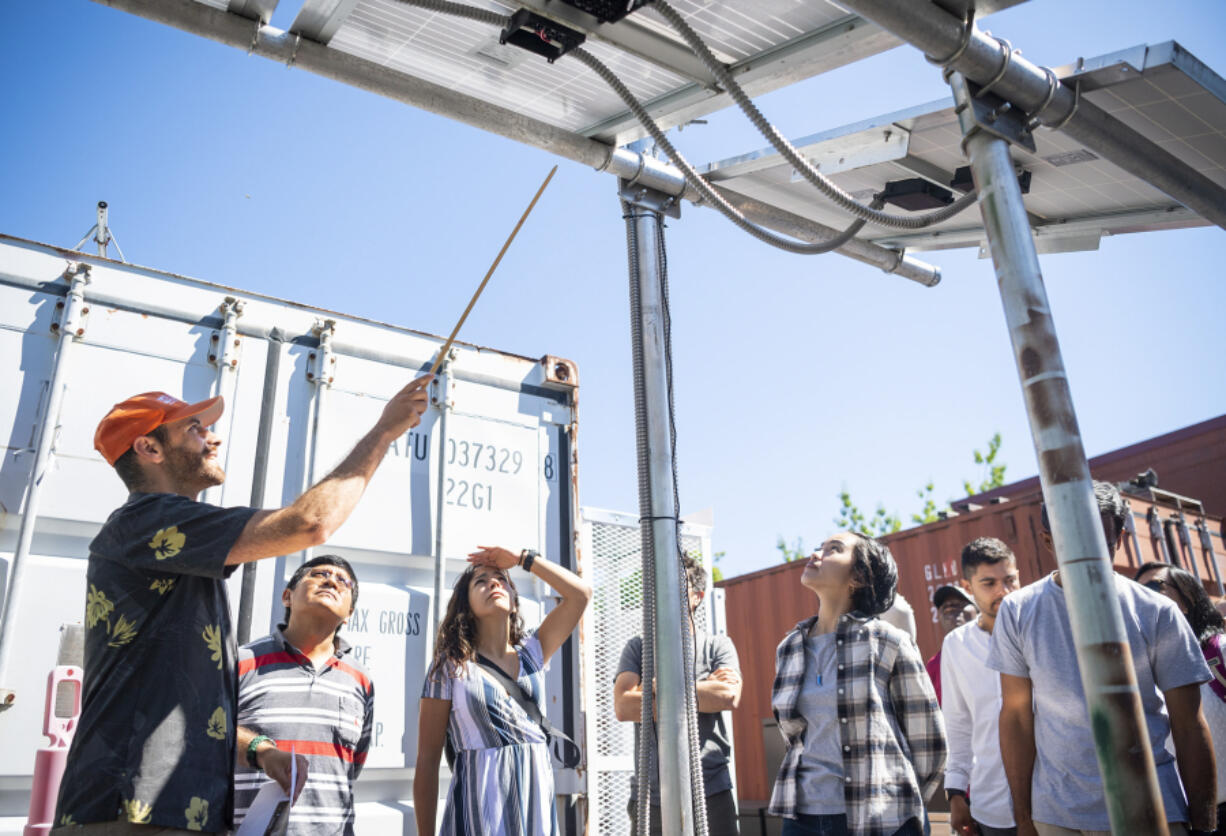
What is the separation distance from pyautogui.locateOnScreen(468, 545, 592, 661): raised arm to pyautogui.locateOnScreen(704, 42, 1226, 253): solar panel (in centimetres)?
165

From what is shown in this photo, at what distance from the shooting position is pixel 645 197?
2859 mm

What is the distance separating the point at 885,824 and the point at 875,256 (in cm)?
203

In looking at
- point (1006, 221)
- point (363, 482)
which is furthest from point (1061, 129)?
point (363, 482)

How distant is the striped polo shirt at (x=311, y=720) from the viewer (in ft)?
9.19

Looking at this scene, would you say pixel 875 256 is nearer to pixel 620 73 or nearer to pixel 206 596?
pixel 620 73

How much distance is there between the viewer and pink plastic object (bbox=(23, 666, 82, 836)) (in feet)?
8.39

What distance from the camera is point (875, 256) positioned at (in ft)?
11.5

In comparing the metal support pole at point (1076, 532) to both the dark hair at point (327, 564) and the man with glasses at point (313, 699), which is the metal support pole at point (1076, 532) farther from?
the dark hair at point (327, 564)

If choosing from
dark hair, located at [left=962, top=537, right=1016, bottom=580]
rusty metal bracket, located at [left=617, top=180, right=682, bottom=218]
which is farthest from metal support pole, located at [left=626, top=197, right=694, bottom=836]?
dark hair, located at [left=962, top=537, right=1016, bottom=580]

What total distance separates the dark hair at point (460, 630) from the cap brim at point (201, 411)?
46.2 inches

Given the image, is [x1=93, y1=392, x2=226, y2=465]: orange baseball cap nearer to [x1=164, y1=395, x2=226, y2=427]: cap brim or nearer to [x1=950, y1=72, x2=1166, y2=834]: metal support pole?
[x1=164, y1=395, x2=226, y2=427]: cap brim

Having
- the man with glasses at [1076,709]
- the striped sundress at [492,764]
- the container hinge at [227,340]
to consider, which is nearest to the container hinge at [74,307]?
the container hinge at [227,340]

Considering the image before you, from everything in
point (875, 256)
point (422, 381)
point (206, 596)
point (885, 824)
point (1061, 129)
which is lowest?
point (885, 824)

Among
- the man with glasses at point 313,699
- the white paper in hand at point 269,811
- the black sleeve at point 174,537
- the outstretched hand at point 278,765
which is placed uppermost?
the black sleeve at point 174,537
